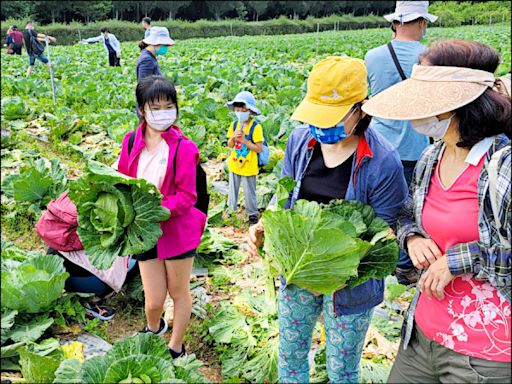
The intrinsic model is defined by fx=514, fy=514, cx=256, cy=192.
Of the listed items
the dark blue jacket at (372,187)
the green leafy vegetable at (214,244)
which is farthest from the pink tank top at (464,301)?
the green leafy vegetable at (214,244)

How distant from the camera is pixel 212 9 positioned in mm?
55938

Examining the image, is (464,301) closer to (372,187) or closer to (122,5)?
(372,187)

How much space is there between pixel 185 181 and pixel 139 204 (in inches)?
13.2

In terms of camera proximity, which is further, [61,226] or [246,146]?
[246,146]

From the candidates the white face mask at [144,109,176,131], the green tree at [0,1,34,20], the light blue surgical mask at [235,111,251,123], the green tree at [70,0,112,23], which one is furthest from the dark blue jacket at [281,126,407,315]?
the green tree at [70,0,112,23]

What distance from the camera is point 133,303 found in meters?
3.94

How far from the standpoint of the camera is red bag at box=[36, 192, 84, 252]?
11.5 feet

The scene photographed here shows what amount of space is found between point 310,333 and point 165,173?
1.15m

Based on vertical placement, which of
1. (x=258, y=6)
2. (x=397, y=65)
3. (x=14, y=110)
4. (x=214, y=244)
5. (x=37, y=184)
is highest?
(x=397, y=65)

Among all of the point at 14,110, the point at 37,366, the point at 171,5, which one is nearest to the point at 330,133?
the point at 37,366

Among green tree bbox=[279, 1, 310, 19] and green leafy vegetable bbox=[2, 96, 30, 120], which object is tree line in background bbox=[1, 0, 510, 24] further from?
green leafy vegetable bbox=[2, 96, 30, 120]

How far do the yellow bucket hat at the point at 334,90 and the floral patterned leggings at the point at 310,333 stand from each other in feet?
2.48

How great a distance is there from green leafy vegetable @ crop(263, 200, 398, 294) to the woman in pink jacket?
0.86 m

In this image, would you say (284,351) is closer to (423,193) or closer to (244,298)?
(423,193)
